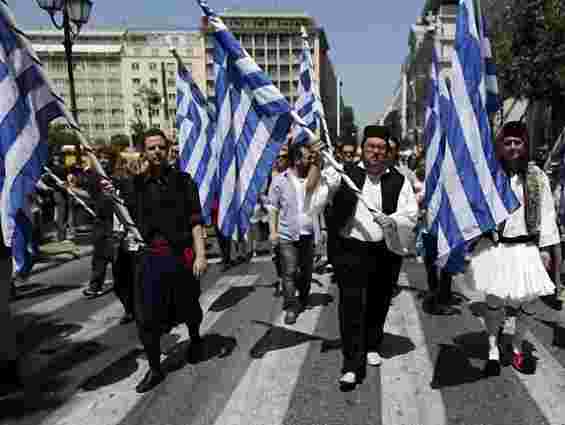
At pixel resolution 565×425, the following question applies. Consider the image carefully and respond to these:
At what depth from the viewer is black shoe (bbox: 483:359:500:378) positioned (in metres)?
4.08

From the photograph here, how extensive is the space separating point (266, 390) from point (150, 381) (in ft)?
3.07

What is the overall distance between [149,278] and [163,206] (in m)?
0.58

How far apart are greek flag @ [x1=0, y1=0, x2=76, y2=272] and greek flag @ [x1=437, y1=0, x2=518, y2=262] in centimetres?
295

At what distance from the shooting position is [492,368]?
4078 mm

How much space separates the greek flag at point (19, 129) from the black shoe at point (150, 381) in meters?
1.28

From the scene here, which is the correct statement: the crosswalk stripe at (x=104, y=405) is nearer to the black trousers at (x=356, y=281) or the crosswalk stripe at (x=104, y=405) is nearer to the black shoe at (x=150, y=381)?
the black shoe at (x=150, y=381)

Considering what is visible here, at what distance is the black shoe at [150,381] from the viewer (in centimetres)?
404

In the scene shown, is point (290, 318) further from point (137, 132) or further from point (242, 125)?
point (137, 132)

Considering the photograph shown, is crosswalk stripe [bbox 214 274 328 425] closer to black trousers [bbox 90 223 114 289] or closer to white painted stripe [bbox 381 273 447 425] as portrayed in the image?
white painted stripe [bbox 381 273 447 425]

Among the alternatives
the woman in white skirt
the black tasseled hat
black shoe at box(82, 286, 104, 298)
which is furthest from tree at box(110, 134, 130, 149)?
the woman in white skirt

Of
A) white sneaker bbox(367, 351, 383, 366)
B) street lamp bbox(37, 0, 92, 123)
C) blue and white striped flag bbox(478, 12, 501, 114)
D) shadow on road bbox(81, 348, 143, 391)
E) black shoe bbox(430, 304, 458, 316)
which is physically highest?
street lamp bbox(37, 0, 92, 123)

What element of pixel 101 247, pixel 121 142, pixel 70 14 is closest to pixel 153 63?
pixel 121 142

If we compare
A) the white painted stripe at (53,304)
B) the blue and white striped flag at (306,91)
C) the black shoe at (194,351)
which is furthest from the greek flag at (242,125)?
the white painted stripe at (53,304)

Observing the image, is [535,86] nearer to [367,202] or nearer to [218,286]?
[218,286]
